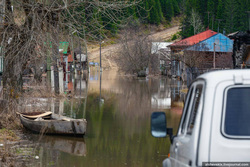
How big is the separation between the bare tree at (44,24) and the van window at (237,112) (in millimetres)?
9921

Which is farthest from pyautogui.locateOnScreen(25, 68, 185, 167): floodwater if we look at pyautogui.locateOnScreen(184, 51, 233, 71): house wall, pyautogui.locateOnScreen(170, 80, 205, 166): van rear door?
pyautogui.locateOnScreen(184, 51, 233, 71): house wall

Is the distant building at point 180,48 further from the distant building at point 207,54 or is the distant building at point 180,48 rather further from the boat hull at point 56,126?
the boat hull at point 56,126

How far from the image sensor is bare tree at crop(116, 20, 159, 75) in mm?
74125

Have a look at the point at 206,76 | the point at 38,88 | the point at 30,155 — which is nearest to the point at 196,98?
the point at 206,76

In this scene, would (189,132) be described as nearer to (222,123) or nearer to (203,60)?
(222,123)

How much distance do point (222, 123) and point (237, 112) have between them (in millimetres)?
194

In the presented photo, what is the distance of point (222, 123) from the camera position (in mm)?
3533

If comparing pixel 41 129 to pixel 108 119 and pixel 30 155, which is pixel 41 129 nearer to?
pixel 30 155

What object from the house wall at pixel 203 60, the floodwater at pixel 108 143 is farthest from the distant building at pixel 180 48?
the floodwater at pixel 108 143

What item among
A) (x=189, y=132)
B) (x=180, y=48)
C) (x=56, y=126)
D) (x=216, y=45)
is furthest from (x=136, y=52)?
(x=189, y=132)

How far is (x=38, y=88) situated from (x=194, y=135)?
2297 centimetres

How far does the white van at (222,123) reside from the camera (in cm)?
344

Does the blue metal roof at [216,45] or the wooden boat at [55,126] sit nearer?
the wooden boat at [55,126]

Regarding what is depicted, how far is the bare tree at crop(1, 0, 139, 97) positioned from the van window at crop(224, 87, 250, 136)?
992 centimetres
